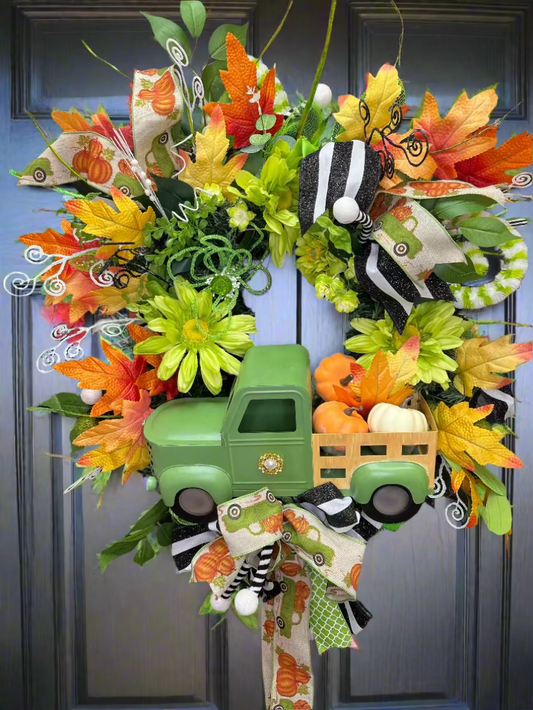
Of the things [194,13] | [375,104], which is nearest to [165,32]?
[194,13]

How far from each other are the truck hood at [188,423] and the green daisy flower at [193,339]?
27mm

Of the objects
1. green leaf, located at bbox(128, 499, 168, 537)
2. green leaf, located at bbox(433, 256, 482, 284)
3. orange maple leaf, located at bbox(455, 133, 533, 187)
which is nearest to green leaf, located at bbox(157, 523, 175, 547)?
green leaf, located at bbox(128, 499, 168, 537)

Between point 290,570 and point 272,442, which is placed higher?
point 272,442

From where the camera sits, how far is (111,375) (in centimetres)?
56

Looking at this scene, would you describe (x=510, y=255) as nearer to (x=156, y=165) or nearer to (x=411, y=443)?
(x=411, y=443)

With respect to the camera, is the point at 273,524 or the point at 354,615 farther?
the point at 354,615

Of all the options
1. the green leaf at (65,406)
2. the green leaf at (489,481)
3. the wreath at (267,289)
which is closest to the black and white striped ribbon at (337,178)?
the wreath at (267,289)

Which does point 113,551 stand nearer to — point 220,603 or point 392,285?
point 220,603

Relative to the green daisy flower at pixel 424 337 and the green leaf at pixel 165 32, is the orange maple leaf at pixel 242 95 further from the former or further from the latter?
the green daisy flower at pixel 424 337

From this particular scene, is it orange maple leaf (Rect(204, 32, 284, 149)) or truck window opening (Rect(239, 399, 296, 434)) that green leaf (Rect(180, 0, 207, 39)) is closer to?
orange maple leaf (Rect(204, 32, 284, 149))

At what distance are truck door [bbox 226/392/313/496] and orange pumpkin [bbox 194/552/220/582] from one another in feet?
0.30

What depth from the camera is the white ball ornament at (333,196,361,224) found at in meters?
0.45

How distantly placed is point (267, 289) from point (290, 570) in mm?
343

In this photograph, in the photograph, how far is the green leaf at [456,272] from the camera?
1.57 ft
